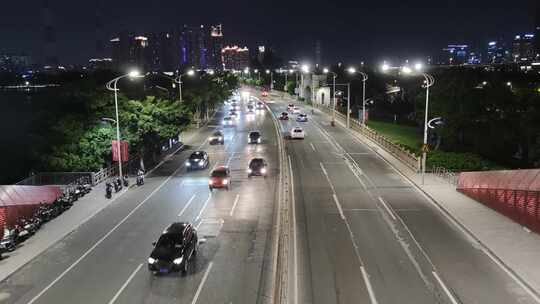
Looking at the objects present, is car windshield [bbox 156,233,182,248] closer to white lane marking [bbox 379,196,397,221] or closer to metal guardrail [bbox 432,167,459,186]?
white lane marking [bbox 379,196,397,221]

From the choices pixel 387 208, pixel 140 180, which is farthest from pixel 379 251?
pixel 140 180

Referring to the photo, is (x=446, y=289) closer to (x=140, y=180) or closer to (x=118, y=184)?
(x=118, y=184)

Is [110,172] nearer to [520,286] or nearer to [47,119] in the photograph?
[47,119]

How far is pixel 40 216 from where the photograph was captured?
27594 mm

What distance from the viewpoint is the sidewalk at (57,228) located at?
72.7 feet

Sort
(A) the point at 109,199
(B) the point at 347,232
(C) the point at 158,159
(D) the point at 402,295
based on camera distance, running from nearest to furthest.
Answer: (D) the point at 402,295 → (B) the point at 347,232 → (A) the point at 109,199 → (C) the point at 158,159

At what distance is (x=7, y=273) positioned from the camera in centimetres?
2069

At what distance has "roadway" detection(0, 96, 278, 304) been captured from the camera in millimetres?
18616

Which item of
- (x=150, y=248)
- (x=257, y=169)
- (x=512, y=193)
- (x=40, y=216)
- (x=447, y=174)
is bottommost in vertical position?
(x=150, y=248)

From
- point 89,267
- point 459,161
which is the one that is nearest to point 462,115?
point 459,161

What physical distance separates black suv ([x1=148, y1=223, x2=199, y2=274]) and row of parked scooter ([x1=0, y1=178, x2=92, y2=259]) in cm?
764

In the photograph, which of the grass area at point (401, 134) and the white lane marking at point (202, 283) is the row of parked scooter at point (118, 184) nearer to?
the white lane marking at point (202, 283)

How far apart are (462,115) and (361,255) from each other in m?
34.3

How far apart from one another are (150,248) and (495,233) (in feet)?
53.6
